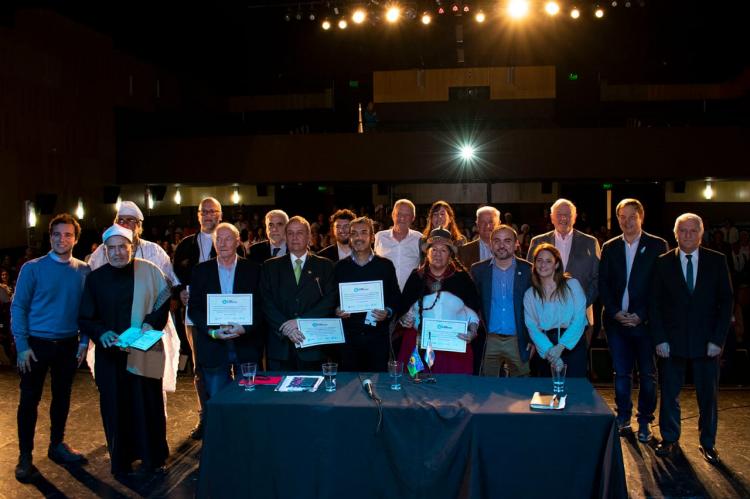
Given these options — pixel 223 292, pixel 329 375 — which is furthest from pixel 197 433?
pixel 329 375

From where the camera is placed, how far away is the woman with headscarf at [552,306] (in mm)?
4109

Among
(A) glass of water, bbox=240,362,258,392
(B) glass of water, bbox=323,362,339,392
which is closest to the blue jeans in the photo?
(B) glass of water, bbox=323,362,339,392

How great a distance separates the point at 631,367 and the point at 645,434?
0.47m

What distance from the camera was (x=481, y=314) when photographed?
4.45m

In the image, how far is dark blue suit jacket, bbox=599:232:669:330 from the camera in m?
4.61

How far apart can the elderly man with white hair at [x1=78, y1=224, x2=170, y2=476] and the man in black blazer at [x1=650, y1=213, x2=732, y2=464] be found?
10.8ft

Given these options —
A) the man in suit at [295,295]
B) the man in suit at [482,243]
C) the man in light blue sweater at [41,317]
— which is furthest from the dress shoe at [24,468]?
the man in suit at [482,243]

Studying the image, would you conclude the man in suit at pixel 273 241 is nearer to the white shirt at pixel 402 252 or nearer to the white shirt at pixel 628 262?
the white shirt at pixel 402 252

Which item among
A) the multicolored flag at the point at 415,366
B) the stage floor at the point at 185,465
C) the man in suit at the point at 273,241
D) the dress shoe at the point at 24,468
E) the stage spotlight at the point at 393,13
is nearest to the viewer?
the multicolored flag at the point at 415,366

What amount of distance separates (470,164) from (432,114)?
3422 mm

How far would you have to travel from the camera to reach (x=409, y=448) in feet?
9.91

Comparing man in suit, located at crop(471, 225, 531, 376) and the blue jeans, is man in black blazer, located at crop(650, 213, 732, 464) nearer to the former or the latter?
the blue jeans

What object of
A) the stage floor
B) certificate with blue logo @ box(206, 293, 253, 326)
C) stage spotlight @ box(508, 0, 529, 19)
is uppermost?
stage spotlight @ box(508, 0, 529, 19)

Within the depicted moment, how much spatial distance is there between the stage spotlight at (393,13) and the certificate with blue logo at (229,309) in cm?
753
